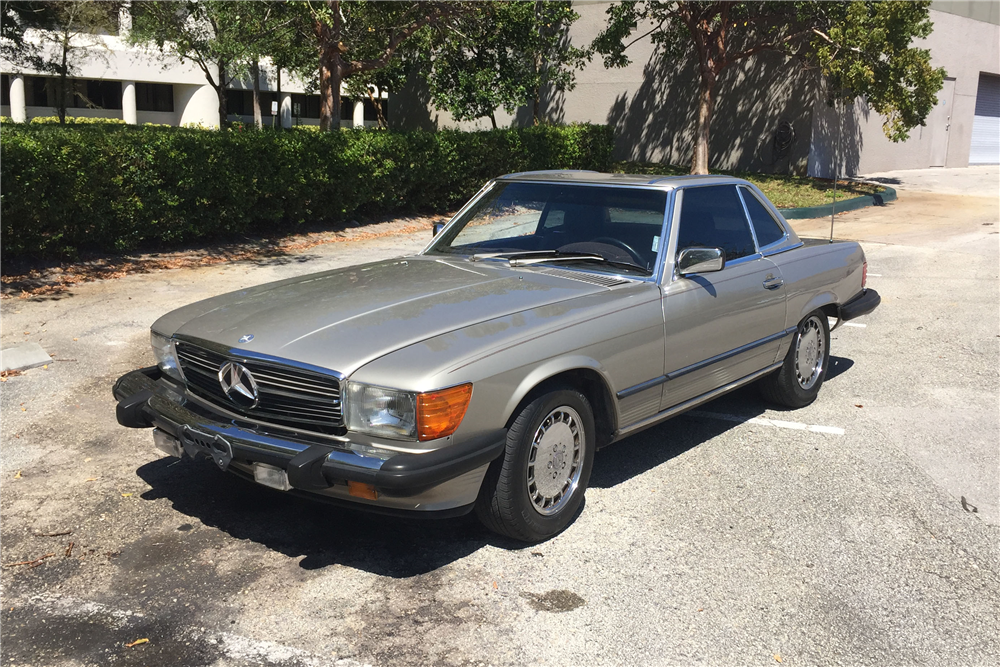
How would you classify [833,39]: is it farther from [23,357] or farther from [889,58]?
[23,357]

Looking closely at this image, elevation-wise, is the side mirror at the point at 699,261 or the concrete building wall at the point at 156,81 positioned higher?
the concrete building wall at the point at 156,81

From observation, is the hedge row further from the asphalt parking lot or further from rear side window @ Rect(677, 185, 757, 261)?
rear side window @ Rect(677, 185, 757, 261)

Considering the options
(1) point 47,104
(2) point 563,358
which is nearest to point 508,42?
(2) point 563,358

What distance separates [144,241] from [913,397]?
31.1 ft

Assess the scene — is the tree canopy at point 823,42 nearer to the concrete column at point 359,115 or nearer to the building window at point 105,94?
the concrete column at point 359,115

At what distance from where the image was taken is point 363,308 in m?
4.33

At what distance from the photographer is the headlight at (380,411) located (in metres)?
3.64

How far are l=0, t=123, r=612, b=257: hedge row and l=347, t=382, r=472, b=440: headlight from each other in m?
7.82

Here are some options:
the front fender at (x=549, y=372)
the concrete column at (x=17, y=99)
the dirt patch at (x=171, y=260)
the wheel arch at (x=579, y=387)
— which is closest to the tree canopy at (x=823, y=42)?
the dirt patch at (x=171, y=260)

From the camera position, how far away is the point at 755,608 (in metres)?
3.72

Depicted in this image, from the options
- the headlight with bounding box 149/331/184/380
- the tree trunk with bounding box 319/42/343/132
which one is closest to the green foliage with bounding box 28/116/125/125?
the tree trunk with bounding box 319/42/343/132

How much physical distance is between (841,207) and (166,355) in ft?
53.0

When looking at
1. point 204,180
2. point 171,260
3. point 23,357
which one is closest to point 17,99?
point 204,180

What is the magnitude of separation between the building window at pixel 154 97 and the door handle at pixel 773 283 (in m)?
52.7
